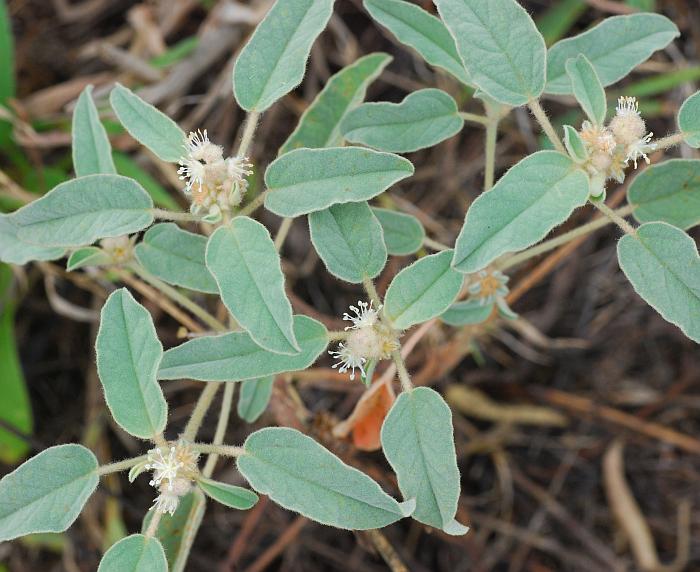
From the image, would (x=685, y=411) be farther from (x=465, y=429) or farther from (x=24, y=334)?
(x=24, y=334)

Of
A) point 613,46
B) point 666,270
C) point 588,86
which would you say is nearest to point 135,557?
point 666,270

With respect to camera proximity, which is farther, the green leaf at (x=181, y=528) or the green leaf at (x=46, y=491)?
the green leaf at (x=181, y=528)

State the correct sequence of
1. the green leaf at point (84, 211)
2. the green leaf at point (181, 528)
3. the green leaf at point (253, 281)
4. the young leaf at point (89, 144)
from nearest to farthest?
the green leaf at point (253, 281) < the green leaf at point (84, 211) < the green leaf at point (181, 528) < the young leaf at point (89, 144)

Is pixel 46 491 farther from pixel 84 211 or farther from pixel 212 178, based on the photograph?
pixel 212 178

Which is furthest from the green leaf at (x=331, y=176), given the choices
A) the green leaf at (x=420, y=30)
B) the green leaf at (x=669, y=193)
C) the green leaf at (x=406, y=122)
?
the green leaf at (x=669, y=193)

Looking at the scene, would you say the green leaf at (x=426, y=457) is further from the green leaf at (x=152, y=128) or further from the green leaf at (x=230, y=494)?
the green leaf at (x=152, y=128)

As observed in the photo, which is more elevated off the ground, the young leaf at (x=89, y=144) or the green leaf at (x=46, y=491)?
the young leaf at (x=89, y=144)

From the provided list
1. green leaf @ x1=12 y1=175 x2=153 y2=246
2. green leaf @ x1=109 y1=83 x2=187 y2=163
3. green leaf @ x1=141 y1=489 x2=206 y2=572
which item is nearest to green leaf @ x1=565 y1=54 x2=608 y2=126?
green leaf @ x1=109 y1=83 x2=187 y2=163
